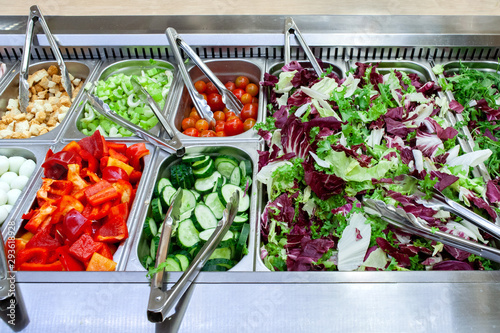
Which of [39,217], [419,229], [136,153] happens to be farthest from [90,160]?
[419,229]

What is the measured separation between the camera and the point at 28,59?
2.26 metres

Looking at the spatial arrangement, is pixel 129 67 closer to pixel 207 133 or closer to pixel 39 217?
pixel 207 133

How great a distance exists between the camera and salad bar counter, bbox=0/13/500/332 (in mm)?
1159

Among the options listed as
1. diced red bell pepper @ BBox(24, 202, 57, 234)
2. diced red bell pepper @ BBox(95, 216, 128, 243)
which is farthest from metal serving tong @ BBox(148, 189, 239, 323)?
diced red bell pepper @ BBox(24, 202, 57, 234)

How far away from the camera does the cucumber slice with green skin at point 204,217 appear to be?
1646 millimetres

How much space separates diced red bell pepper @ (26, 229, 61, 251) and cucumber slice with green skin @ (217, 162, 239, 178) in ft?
2.69

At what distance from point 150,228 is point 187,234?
6.5 inches

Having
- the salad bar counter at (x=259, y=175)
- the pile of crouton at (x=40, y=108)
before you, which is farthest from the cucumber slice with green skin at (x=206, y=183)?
the pile of crouton at (x=40, y=108)

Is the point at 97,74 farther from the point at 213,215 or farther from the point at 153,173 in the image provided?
the point at 213,215

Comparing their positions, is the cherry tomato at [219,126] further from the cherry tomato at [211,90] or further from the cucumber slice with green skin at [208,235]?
the cucumber slice with green skin at [208,235]

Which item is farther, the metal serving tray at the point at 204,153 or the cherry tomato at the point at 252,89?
the cherry tomato at the point at 252,89

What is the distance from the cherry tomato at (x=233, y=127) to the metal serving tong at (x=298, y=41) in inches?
19.1

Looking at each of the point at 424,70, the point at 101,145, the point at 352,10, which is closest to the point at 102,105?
the point at 101,145

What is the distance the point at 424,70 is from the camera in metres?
2.25
